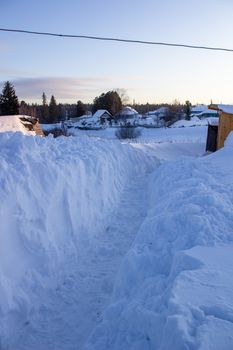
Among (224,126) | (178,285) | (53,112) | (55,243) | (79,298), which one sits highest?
(224,126)

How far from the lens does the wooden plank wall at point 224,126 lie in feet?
56.6

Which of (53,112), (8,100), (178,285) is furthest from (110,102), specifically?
(178,285)

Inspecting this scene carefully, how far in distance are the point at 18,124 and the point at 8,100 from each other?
22185 mm

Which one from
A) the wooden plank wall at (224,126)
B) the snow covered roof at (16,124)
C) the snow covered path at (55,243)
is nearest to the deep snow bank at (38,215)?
the snow covered path at (55,243)

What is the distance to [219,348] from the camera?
2.62 meters

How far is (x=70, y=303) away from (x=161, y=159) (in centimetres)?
1286

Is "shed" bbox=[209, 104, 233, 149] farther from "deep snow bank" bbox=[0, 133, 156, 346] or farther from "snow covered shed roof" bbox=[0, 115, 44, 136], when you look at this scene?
"deep snow bank" bbox=[0, 133, 156, 346]

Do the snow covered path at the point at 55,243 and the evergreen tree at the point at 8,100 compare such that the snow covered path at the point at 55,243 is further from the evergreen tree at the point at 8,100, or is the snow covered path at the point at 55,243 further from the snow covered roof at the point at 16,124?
the evergreen tree at the point at 8,100

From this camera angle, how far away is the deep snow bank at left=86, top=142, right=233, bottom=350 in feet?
9.50

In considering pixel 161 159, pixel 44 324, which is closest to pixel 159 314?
pixel 44 324

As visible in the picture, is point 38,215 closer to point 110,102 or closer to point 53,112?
point 110,102

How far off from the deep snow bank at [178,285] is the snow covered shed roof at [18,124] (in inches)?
473

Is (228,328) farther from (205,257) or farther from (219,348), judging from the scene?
(205,257)

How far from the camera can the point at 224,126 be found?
1761 cm
